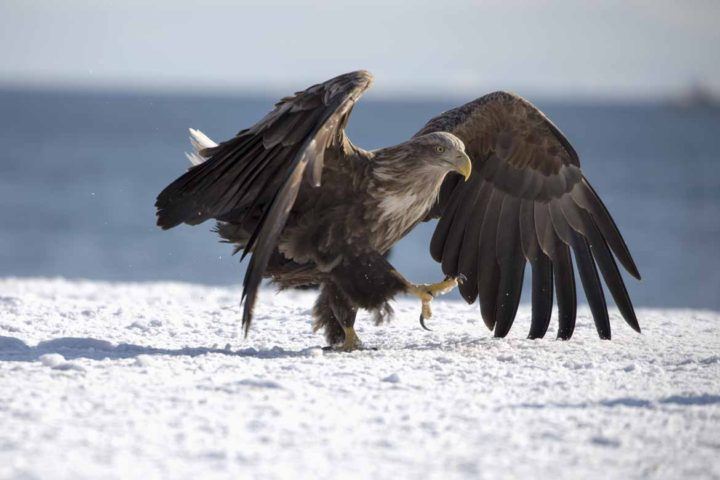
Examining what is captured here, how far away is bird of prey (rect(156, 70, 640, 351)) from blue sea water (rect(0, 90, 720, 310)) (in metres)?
3.85

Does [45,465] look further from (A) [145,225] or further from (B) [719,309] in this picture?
(A) [145,225]

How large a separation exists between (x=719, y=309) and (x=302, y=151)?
1361cm

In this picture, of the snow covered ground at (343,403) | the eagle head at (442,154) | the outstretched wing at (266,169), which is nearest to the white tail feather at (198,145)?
the outstretched wing at (266,169)

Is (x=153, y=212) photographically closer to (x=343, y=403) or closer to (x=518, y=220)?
(x=518, y=220)

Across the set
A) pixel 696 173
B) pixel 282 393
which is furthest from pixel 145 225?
pixel 696 173

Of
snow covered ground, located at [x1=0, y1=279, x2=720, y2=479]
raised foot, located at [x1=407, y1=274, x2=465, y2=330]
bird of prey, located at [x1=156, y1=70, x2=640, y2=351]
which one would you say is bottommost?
snow covered ground, located at [x1=0, y1=279, x2=720, y2=479]

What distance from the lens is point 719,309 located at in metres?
17.1

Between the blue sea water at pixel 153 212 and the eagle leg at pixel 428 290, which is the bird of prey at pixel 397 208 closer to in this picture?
the eagle leg at pixel 428 290

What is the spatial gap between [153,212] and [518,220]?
2462 cm

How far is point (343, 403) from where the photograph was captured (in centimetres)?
431

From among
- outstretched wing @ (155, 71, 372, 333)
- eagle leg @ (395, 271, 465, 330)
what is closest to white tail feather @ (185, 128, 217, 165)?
outstretched wing @ (155, 71, 372, 333)

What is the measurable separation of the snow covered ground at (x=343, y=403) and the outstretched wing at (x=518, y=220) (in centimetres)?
31

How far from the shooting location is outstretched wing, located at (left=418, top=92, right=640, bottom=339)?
631cm

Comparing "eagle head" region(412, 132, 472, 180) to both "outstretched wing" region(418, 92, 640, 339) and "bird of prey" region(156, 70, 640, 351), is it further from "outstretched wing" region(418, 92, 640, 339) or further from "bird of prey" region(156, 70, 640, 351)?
"outstretched wing" region(418, 92, 640, 339)
